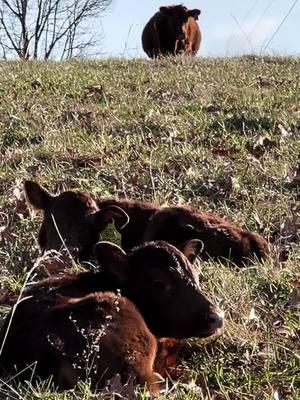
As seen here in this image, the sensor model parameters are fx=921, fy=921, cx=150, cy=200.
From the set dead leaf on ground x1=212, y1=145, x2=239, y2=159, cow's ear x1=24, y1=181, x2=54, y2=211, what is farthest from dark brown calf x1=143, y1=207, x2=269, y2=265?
dead leaf on ground x1=212, y1=145, x2=239, y2=159

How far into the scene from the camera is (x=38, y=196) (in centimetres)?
670

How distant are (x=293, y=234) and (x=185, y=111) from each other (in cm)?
415

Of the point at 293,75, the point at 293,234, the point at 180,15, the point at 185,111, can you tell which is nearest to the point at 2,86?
the point at 185,111

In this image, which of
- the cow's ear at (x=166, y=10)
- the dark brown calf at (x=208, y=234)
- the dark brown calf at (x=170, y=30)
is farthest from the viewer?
the cow's ear at (x=166, y=10)

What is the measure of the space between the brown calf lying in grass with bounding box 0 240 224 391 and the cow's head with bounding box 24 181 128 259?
162 cm

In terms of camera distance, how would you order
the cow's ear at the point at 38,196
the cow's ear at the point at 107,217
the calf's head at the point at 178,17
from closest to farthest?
A: the cow's ear at the point at 107,217 → the cow's ear at the point at 38,196 → the calf's head at the point at 178,17

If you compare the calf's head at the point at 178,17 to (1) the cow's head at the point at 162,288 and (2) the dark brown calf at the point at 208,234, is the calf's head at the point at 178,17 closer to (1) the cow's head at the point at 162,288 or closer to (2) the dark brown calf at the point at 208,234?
(2) the dark brown calf at the point at 208,234

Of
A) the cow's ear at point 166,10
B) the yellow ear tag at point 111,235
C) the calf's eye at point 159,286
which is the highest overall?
the cow's ear at point 166,10

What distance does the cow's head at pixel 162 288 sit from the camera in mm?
4461

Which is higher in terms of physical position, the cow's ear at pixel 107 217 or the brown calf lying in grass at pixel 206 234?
the cow's ear at pixel 107 217

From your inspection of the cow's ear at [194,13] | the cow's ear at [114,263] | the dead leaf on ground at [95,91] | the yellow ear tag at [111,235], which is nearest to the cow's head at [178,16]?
the cow's ear at [194,13]

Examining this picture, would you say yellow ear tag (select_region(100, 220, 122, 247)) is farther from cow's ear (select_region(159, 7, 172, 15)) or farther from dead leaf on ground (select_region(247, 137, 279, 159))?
cow's ear (select_region(159, 7, 172, 15))

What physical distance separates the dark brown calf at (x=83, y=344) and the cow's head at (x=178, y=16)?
1846 centimetres

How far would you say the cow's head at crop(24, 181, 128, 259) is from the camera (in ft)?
20.8
